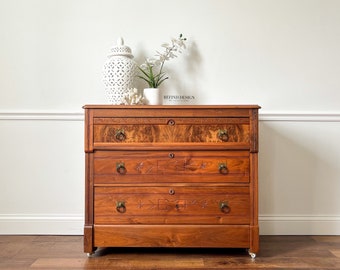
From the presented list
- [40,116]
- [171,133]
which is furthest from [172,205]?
[40,116]

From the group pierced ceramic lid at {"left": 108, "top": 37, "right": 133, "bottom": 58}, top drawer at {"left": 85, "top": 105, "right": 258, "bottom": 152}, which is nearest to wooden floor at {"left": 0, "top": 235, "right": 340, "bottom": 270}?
top drawer at {"left": 85, "top": 105, "right": 258, "bottom": 152}

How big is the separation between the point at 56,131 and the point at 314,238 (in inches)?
78.9

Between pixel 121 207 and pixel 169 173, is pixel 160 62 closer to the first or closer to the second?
pixel 169 173

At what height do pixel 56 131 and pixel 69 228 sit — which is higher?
pixel 56 131

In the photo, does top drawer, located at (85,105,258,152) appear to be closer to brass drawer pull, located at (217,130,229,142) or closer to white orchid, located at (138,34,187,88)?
brass drawer pull, located at (217,130,229,142)

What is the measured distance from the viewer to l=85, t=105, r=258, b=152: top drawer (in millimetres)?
1603

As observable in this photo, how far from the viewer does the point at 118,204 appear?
63.1 inches

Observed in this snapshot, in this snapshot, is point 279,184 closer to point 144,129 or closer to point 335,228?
point 335,228

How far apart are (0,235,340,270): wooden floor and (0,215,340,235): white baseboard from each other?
0.38 ft

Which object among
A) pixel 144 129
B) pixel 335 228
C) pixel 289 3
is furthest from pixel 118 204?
pixel 289 3

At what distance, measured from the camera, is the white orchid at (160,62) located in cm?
201

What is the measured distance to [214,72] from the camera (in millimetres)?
2072

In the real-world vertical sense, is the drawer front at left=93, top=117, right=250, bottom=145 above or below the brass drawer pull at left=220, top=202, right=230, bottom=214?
above

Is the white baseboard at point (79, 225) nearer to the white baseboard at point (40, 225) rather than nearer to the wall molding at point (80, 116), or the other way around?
the white baseboard at point (40, 225)
